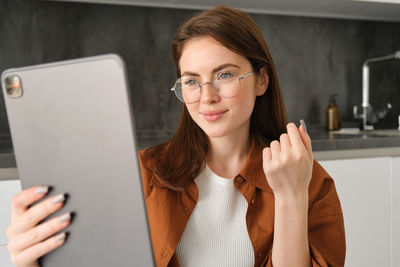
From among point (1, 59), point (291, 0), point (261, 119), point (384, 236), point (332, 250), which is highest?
point (291, 0)

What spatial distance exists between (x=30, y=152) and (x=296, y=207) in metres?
0.49

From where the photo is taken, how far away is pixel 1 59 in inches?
63.6

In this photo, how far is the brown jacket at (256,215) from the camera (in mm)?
788

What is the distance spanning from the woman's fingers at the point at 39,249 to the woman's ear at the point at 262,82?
624 mm

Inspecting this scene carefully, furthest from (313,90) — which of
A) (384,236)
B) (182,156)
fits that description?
(182,156)

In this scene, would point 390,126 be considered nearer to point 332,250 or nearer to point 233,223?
point 332,250

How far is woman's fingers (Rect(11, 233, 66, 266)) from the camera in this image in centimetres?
44

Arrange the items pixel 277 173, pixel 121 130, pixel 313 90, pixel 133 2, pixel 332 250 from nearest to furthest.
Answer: pixel 121 130
pixel 277 173
pixel 332 250
pixel 133 2
pixel 313 90

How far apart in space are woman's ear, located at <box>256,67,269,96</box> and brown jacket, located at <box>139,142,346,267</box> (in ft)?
0.62

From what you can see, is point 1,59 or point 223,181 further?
point 1,59

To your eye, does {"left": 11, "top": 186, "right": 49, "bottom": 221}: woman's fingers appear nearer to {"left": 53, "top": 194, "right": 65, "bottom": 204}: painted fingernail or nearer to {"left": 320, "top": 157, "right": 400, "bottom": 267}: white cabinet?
{"left": 53, "top": 194, "right": 65, "bottom": 204}: painted fingernail

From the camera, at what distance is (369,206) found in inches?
58.9

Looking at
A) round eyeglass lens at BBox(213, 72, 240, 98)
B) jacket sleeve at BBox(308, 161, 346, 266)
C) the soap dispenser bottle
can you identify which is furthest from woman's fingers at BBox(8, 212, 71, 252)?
the soap dispenser bottle

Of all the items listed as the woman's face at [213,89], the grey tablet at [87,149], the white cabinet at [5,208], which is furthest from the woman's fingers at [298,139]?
the white cabinet at [5,208]
